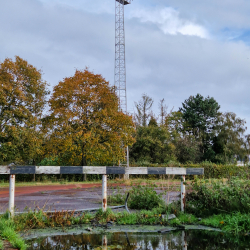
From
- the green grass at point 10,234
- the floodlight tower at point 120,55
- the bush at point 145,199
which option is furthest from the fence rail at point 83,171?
the floodlight tower at point 120,55

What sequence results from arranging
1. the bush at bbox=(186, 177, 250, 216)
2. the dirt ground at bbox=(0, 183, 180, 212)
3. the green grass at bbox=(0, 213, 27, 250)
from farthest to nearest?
1. the dirt ground at bbox=(0, 183, 180, 212)
2. the bush at bbox=(186, 177, 250, 216)
3. the green grass at bbox=(0, 213, 27, 250)

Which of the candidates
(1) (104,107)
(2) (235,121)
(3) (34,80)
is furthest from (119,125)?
(2) (235,121)

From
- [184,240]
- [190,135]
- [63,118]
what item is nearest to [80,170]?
[184,240]

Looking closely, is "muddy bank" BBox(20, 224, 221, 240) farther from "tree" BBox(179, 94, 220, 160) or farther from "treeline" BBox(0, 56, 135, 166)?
"tree" BBox(179, 94, 220, 160)

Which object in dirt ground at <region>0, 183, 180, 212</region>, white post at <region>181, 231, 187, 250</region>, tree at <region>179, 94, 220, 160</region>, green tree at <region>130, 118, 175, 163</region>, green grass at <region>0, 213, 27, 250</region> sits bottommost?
dirt ground at <region>0, 183, 180, 212</region>

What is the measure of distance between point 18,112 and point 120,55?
562 inches

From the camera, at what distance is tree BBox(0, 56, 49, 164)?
85.3 ft

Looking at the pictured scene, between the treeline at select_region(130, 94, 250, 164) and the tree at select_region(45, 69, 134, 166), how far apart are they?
37.5 feet

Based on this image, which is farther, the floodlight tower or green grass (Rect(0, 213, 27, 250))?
the floodlight tower

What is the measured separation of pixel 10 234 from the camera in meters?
5.52

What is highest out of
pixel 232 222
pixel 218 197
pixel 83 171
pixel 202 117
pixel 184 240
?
pixel 202 117

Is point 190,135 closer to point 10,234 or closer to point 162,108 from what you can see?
point 162,108

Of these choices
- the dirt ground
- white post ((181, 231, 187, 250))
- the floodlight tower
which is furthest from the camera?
the floodlight tower

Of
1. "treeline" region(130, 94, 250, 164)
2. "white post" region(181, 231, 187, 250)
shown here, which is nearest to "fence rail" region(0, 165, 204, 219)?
"white post" region(181, 231, 187, 250)
